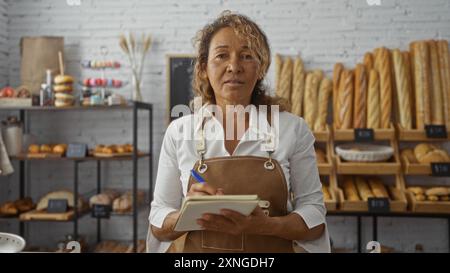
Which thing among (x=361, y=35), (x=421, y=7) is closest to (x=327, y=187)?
(x=361, y=35)

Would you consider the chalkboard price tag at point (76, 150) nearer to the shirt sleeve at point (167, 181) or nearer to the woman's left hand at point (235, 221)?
the shirt sleeve at point (167, 181)

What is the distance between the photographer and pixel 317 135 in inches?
90.1

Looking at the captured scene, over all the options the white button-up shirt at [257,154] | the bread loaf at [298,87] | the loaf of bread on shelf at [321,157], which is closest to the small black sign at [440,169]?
the loaf of bread on shelf at [321,157]

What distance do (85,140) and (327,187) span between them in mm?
1710

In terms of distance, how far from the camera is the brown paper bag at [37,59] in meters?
2.60

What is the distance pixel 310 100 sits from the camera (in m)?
2.37

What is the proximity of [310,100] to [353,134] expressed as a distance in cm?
34

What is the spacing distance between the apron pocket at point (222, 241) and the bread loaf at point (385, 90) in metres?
1.60

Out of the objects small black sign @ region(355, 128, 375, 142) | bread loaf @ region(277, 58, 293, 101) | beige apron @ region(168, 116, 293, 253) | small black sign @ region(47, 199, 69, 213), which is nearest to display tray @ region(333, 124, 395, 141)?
small black sign @ region(355, 128, 375, 142)

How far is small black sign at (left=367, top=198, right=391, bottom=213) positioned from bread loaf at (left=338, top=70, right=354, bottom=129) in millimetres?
451

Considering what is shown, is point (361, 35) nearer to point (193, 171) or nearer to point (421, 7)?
point (421, 7)

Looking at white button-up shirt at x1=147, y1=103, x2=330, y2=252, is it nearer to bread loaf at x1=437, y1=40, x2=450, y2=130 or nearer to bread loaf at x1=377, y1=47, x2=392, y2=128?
bread loaf at x1=377, y1=47, x2=392, y2=128

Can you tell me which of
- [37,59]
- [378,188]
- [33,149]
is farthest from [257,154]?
[37,59]

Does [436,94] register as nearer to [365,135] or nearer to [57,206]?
[365,135]
